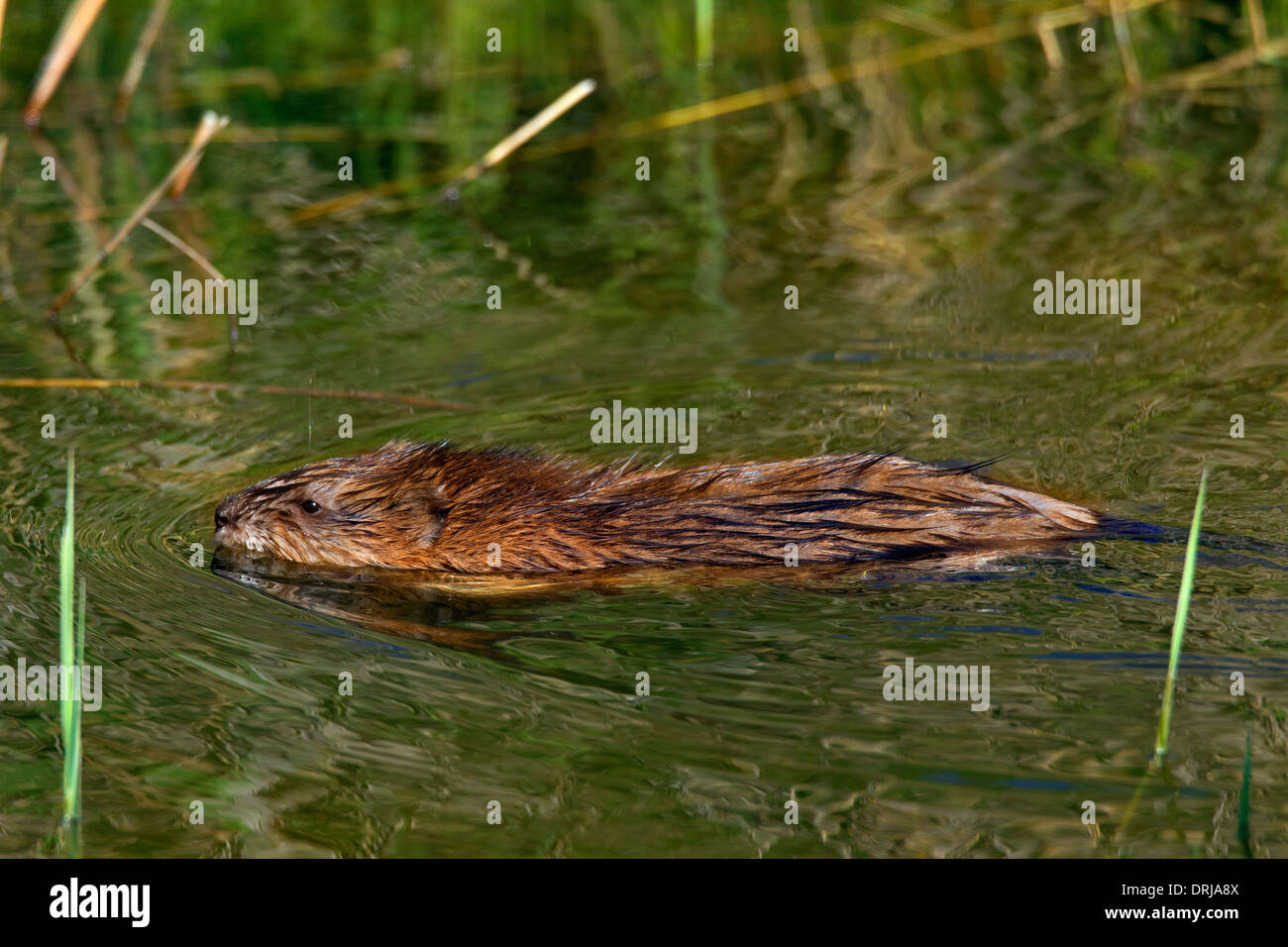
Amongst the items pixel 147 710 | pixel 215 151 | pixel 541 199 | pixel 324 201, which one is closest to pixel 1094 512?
pixel 147 710

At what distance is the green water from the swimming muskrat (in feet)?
0.54

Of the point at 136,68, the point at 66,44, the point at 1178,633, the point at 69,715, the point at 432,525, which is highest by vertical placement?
the point at 136,68

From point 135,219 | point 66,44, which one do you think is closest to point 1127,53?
point 66,44

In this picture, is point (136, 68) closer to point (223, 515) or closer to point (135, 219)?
point (135, 219)

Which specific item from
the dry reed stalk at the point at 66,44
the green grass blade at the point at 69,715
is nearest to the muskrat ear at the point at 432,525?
the green grass blade at the point at 69,715

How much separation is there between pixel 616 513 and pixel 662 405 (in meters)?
1.39

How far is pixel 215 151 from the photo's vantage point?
9562 millimetres

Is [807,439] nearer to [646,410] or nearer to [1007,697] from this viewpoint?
[646,410]

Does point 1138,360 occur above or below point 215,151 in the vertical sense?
below

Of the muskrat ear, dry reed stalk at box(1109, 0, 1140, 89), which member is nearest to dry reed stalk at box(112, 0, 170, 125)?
the muskrat ear

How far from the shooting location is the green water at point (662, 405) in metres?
3.71

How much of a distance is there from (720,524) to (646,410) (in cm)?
149

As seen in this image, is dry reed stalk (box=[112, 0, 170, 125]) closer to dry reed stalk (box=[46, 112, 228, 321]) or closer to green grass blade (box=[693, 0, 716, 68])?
dry reed stalk (box=[46, 112, 228, 321])

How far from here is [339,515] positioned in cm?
525
